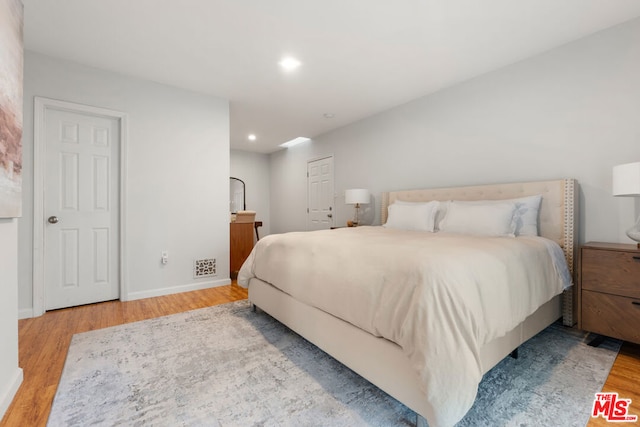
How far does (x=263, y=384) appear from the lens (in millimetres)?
1607

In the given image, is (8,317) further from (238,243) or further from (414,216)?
(414,216)

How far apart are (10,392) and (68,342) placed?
2.49ft

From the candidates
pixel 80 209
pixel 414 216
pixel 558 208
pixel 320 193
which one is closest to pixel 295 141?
pixel 320 193

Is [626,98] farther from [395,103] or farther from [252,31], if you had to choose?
[252,31]

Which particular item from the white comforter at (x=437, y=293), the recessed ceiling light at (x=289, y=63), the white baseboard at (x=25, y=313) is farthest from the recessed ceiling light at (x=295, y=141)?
the white baseboard at (x=25, y=313)

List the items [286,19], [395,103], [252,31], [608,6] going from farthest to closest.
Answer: [395,103] < [252,31] < [286,19] < [608,6]

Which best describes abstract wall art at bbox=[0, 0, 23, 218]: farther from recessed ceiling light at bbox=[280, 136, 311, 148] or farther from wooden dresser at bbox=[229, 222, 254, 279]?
recessed ceiling light at bbox=[280, 136, 311, 148]

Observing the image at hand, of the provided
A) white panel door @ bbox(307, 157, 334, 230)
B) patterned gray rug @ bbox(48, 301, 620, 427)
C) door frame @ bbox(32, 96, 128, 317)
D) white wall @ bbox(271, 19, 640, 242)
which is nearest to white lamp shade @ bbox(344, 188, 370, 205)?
white wall @ bbox(271, 19, 640, 242)

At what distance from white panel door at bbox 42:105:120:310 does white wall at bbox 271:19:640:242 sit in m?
3.46

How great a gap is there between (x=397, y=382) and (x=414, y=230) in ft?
6.49

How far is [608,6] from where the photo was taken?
6.73ft

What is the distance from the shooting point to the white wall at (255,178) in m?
6.71

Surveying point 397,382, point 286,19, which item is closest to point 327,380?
point 397,382

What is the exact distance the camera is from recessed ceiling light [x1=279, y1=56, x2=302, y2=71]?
2764mm
